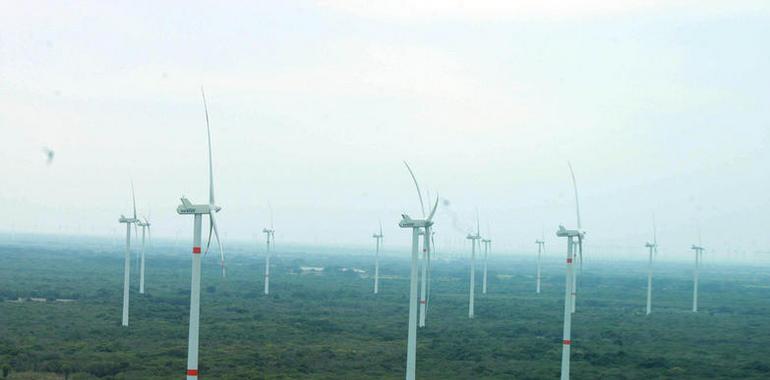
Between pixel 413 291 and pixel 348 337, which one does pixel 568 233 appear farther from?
pixel 348 337

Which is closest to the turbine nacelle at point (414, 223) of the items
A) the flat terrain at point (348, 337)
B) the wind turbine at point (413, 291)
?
the wind turbine at point (413, 291)

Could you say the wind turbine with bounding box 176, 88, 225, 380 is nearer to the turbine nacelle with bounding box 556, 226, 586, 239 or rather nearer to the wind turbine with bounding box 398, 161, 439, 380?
the wind turbine with bounding box 398, 161, 439, 380

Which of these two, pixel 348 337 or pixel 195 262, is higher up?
pixel 195 262

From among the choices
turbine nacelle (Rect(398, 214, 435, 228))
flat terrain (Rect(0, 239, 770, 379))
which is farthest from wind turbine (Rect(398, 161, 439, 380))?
flat terrain (Rect(0, 239, 770, 379))

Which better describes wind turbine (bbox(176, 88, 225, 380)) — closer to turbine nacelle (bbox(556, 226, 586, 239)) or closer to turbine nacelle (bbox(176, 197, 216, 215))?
turbine nacelle (bbox(176, 197, 216, 215))

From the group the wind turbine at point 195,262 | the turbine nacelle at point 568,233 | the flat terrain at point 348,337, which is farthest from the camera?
the flat terrain at point 348,337

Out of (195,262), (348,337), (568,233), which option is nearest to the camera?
(195,262)

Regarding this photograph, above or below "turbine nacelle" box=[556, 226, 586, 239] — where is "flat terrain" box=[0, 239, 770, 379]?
below

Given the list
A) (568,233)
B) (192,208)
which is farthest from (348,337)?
(192,208)

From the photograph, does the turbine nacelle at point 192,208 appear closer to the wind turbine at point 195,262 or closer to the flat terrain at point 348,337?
the wind turbine at point 195,262

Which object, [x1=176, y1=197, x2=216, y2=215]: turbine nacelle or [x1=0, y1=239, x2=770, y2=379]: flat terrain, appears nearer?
[x1=176, y1=197, x2=216, y2=215]: turbine nacelle

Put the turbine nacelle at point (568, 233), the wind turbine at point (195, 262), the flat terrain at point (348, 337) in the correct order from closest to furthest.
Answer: the wind turbine at point (195, 262) → the turbine nacelle at point (568, 233) → the flat terrain at point (348, 337)

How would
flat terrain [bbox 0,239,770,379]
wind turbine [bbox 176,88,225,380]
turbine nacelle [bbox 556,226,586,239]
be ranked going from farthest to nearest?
flat terrain [bbox 0,239,770,379] < turbine nacelle [bbox 556,226,586,239] < wind turbine [bbox 176,88,225,380]

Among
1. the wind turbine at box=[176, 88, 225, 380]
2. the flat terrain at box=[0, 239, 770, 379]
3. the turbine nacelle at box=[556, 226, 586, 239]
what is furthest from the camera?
the flat terrain at box=[0, 239, 770, 379]
